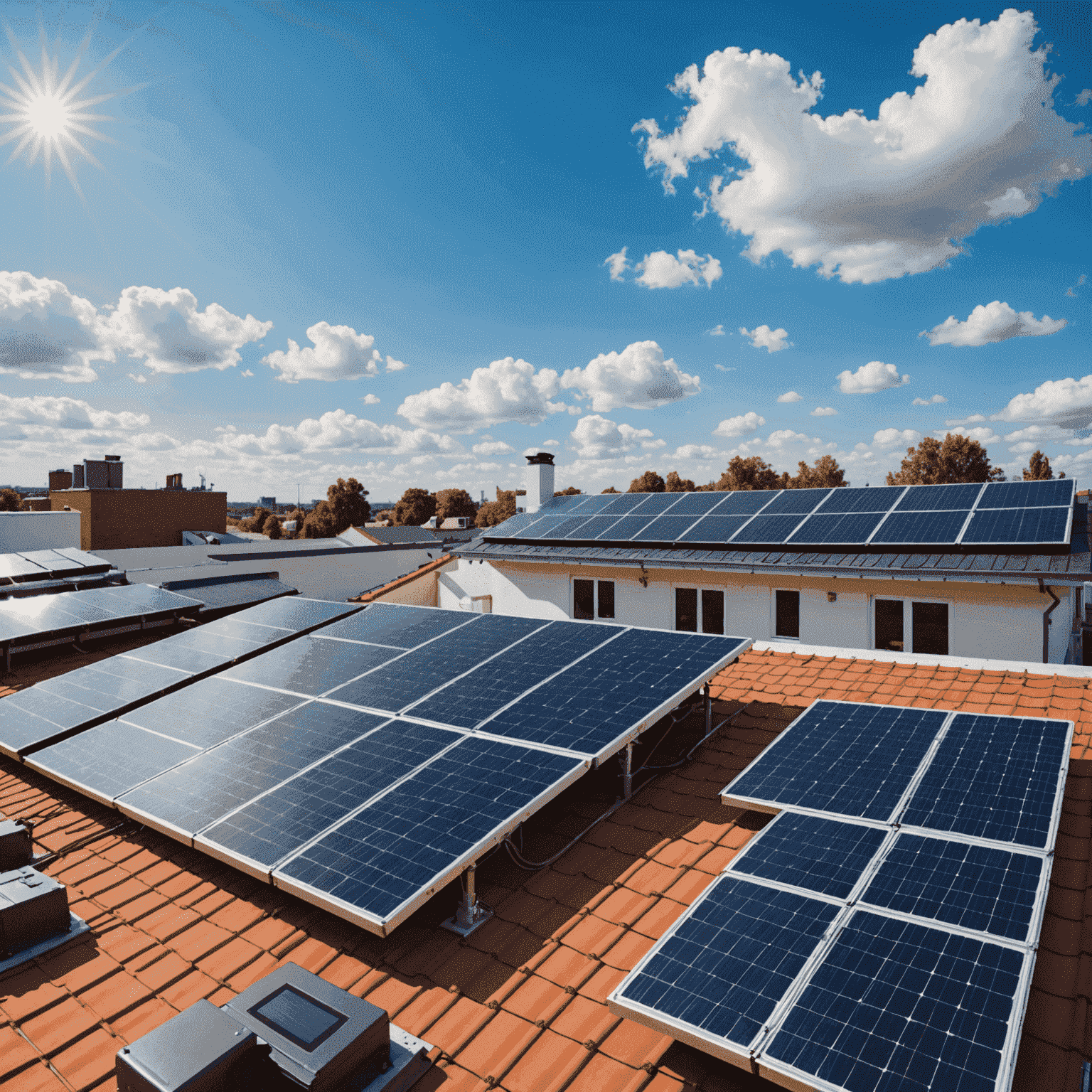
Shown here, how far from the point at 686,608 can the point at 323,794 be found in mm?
14463

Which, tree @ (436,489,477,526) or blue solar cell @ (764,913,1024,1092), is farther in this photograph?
tree @ (436,489,477,526)

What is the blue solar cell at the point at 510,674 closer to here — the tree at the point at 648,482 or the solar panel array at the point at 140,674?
the solar panel array at the point at 140,674

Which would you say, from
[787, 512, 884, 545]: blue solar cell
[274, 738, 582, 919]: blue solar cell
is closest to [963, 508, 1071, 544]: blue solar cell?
[787, 512, 884, 545]: blue solar cell

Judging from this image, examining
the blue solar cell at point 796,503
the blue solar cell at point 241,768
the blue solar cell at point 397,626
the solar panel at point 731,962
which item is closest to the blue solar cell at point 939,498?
the blue solar cell at point 796,503

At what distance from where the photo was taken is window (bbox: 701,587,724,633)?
18.1 meters

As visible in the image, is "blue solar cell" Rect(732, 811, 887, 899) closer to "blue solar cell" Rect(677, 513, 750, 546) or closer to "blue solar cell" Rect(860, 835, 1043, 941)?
"blue solar cell" Rect(860, 835, 1043, 941)

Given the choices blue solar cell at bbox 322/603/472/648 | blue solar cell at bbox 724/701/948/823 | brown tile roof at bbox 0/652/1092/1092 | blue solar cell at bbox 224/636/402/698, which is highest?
blue solar cell at bbox 322/603/472/648

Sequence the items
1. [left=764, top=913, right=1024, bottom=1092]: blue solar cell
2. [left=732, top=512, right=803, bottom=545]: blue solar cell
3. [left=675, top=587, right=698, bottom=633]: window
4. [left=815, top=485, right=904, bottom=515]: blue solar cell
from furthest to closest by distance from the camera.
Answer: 1. [left=675, top=587, right=698, bottom=633]: window
2. [left=815, top=485, right=904, bottom=515]: blue solar cell
3. [left=732, top=512, right=803, bottom=545]: blue solar cell
4. [left=764, top=913, right=1024, bottom=1092]: blue solar cell

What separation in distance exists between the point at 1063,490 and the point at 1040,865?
628 inches

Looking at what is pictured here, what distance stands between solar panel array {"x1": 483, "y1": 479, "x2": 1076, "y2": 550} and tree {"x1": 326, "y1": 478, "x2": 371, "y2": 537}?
8312 centimetres

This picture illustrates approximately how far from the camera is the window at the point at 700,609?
1812cm

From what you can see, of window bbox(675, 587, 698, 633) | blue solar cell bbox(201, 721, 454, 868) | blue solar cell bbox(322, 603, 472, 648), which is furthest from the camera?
window bbox(675, 587, 698, 633)

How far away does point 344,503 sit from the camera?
336 ft

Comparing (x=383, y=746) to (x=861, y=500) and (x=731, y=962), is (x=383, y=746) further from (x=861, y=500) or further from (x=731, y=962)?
(x=861, y=500)
